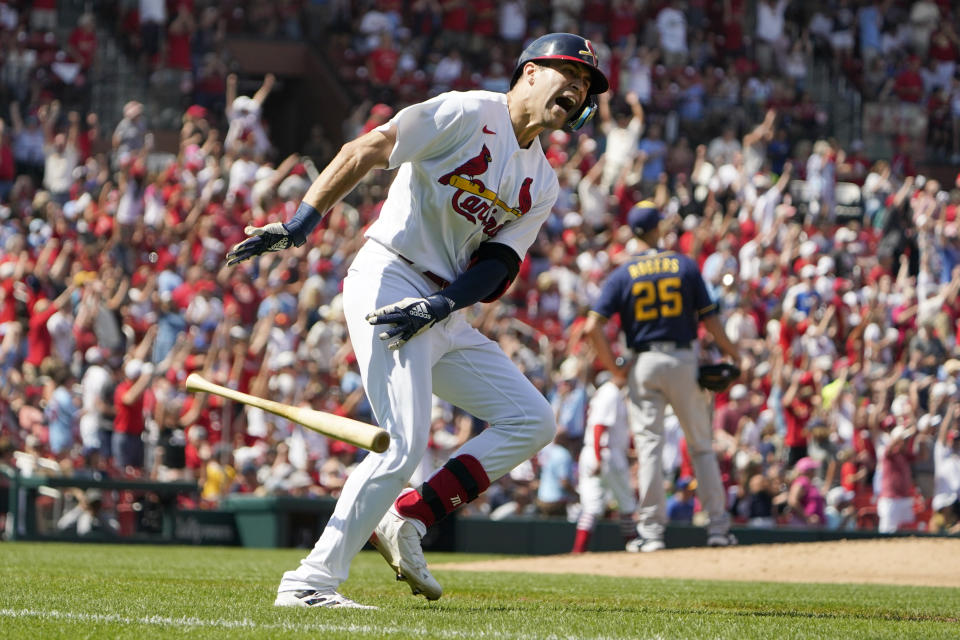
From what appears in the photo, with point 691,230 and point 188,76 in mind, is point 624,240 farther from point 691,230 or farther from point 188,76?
point 188,76

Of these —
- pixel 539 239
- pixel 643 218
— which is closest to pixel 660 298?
pixel 643 218

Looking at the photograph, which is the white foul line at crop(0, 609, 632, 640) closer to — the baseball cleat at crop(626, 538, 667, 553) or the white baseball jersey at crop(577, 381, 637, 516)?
the baseball cleat at crop(626, 538, 667, 553)

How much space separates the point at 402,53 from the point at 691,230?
6875 mm

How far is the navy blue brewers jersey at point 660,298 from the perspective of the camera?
11.1 meters

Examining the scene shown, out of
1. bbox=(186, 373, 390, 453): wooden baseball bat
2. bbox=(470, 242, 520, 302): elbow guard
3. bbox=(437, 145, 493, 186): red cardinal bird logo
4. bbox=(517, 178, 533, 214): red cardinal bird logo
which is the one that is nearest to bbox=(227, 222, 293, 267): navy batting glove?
bbox=(186, 373, 390, 453): wooden baseball bat

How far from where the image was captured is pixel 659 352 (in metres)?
11.1

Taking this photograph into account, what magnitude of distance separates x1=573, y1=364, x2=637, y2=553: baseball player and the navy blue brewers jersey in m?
1.74

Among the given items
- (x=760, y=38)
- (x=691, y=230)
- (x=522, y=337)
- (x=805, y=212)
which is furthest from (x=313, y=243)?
(x=760, y=38)

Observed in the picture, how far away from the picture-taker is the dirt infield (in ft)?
32.1

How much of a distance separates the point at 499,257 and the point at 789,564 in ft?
16.2

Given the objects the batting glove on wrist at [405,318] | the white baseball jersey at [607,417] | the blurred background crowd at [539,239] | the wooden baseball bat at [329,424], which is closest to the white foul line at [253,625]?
the wooden baseball bat at [329,424]

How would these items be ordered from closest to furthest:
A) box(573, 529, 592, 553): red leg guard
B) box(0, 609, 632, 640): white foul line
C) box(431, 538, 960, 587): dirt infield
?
box(0, 609, 632, 640): white foul line
box(431, 538, 960, 587): dirt infield
box(573, 529, 592, 553): red leg guard

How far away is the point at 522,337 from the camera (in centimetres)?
1894

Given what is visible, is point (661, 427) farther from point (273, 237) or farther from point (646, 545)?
point (273, 237)
